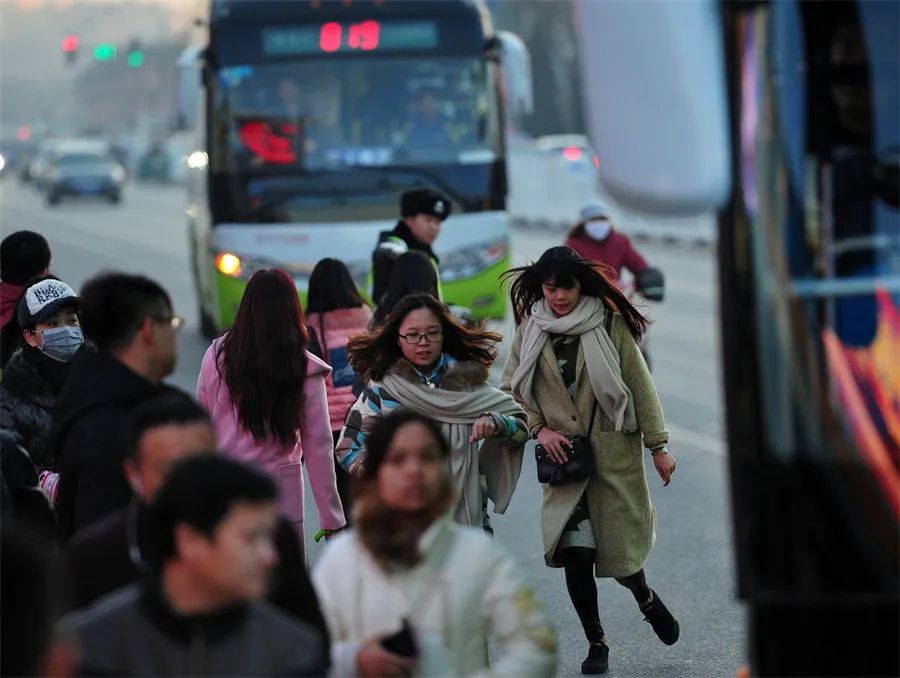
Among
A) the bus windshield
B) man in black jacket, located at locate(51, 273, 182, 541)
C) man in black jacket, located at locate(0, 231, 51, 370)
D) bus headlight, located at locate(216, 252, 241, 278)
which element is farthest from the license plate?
man in black jacket, located at locate(51, 273, 182, 541)

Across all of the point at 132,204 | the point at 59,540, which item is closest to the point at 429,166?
the point at 59,540

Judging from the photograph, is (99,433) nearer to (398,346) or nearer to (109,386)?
(109,386)

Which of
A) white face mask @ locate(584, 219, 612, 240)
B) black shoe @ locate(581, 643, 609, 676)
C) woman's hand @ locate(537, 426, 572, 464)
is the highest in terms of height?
white face mask @ locate(584, 219, 612, 240)

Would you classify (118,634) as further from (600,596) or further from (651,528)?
(600,596)

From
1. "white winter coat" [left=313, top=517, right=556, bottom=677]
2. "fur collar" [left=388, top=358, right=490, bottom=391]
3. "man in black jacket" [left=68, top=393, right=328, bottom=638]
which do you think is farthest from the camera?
"fur collar" [left=388, top=358, right=490, bottom=391]

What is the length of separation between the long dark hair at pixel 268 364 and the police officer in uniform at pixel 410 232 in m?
3.22

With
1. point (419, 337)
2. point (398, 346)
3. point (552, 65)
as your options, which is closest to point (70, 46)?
point (552, 65)

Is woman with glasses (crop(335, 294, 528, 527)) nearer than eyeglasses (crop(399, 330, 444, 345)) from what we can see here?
Yes

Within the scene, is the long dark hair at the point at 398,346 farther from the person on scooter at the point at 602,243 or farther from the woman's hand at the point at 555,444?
the person on scooter at the point at 602,243

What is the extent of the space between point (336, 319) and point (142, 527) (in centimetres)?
455

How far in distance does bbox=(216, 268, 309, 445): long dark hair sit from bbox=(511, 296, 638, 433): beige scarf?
1.04m

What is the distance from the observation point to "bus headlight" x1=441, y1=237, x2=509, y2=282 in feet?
56.5

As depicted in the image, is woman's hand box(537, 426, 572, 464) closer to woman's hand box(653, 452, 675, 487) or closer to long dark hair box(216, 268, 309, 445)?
woman's hand box(653, 452, 675, 487)

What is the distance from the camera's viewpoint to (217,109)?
17422mm
